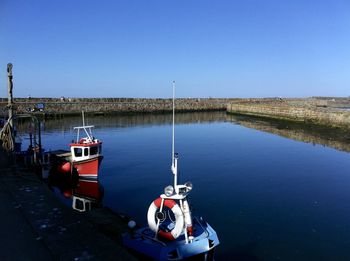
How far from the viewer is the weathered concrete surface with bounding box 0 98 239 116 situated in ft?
225

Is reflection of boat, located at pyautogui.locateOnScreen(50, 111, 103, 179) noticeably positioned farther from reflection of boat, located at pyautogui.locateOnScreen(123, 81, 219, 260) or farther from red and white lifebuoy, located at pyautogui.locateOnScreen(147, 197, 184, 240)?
red and white lifebuoy, located at pyautogui.locateOnScreen(147, 197, 184, 240)

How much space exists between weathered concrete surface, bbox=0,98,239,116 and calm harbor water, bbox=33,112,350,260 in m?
33.2

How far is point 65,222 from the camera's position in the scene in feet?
32.5

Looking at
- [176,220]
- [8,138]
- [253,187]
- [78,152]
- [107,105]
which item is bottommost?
[253,187]

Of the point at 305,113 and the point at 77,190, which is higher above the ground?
the point at 305,113

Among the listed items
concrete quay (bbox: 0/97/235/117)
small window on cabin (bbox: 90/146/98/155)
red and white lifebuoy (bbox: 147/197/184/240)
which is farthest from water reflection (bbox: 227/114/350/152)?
concrete quay (bbox: 0/97/235/117)

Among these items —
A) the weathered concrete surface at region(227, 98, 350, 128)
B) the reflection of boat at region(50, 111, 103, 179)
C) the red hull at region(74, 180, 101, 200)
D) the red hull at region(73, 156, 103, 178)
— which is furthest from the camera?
the weathered concrete surface at region(227, 98, 350, 128)

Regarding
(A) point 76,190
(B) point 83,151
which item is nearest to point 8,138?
(B) point 83,151

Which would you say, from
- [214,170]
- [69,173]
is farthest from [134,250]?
[214,170]

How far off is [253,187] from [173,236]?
1115cm

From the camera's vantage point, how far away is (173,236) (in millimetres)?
9070

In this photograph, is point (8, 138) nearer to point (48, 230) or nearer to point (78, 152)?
point (78, 152)

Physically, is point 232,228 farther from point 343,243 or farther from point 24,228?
point 24,228

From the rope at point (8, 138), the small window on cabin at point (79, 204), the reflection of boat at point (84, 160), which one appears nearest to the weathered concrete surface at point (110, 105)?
the rope at point (8, 138)
